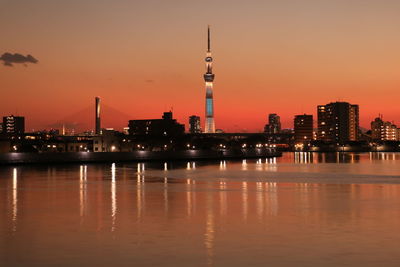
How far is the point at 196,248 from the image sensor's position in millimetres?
16062

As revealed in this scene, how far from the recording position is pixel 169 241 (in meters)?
17.2

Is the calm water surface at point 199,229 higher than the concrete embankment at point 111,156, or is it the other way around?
the concrete embankment at point 111,156

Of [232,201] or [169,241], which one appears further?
[232,201]

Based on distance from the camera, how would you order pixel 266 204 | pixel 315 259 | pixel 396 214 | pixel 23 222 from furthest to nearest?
pixel 266 204, pixel 396 214, pixel 23 222, pixel 315 259

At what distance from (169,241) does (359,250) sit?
17.9 feet

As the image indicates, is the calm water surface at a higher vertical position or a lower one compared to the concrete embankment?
lower

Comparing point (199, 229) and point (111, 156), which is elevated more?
point (111, 156)

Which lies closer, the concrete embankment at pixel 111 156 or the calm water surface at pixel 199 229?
the calm water surface at pixel 199 229

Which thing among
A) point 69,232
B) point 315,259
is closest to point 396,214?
point 315,259

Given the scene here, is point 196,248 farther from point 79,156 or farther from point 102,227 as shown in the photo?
point 79,156

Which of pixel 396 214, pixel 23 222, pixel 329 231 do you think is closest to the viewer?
pixel 329 231

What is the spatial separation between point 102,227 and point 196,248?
5.38 m

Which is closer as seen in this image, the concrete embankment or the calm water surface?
the calm water surface

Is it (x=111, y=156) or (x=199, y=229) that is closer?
(x=199, y=229)
